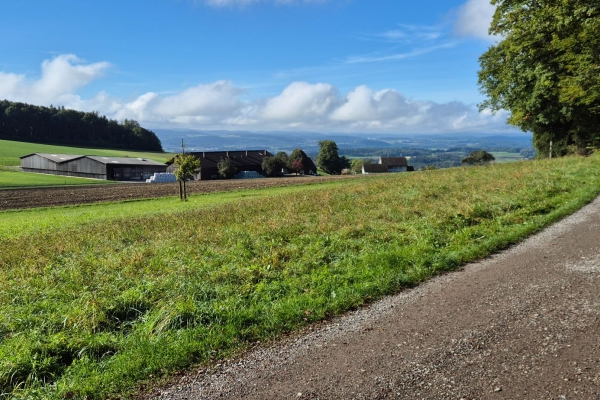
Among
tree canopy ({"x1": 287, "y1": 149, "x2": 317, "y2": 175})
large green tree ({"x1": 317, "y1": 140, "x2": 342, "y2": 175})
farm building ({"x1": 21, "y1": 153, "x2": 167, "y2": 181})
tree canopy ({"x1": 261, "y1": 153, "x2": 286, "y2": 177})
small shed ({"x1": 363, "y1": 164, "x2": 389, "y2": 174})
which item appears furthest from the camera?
small shed ({"x1": 363, "y1": 164, "x2": 389, "y2": 174})

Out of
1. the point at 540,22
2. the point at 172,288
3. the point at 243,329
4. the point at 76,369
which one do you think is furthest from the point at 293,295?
the point at 540,22

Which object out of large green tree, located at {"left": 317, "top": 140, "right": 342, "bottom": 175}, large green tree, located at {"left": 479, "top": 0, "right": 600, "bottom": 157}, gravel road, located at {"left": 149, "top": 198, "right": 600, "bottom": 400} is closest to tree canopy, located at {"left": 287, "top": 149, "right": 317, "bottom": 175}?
large green tree, located at {"left": 317, "top": 140, "right": 342, "bottom": 175}

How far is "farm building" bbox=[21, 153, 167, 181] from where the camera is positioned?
296 feet

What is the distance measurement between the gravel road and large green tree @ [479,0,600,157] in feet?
62.3

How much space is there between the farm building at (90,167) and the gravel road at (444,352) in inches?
3692

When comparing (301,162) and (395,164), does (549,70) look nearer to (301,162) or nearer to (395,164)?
(301,162)

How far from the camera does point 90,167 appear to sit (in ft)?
299

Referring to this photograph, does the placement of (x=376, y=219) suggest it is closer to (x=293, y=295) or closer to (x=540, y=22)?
(x=293, y=295)

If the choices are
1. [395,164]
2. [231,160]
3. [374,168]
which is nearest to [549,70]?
[231,160]

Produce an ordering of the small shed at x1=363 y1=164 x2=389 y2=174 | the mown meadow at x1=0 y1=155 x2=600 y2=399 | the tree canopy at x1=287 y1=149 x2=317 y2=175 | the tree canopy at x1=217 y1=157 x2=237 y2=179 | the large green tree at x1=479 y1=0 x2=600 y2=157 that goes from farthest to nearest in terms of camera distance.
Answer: the small shed at x1=363 y1=164 x2=389 y2=174
the tree canopy at x1=287 y1=149 x2=317 y2=175
the tree canopy at x1=217 y1=157 x2=237 y2=179
the large green tree at x1=479 y1=0 x2=600 y2=157
the mown meadow at x1=0 y1=155 x2=600 y2=399

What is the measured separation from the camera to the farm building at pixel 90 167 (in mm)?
90125

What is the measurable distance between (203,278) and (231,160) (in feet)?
333

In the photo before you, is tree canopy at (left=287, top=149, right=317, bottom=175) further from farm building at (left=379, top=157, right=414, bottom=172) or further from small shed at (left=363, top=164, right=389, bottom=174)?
farm building at (left=379, top=157, right=414, bottom=172)

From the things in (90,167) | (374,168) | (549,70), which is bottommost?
(374,168)
